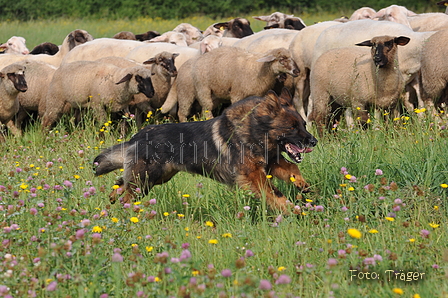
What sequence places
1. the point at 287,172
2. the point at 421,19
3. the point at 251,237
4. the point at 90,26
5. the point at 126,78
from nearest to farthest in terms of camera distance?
the point at 251,237 < the point at 287,172 < the point at 126,78 < the point at 421,19 < the point at 90,26

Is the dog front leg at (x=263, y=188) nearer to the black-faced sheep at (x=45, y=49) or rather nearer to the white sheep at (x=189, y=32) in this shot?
the black-faced sheep at (x=45, y=49)

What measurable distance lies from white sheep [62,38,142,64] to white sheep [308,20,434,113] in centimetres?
443

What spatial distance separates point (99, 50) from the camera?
12055 millimetres

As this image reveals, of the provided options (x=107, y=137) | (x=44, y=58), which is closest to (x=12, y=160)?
(x=107, y=137)

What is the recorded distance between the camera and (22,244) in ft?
12.3

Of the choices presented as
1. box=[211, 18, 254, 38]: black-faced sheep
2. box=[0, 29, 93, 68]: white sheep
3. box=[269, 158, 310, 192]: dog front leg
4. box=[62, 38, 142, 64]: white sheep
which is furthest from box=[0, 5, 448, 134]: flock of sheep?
box=[211, 18, 254, 38]: black-faced sheep

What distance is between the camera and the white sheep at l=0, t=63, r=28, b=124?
30.8 feet

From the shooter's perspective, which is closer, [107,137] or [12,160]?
[12,160]

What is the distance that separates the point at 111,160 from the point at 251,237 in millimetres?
1826

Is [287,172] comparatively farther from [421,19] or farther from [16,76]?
[421,19]

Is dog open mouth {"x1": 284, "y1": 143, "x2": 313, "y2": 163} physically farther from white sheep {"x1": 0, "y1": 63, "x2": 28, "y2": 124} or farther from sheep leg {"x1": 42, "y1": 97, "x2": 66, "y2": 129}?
sheep leg {"x1": 42, "y1": 97, "x2": 66, "y2": 129}

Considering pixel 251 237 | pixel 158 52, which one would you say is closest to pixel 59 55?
pixel 158 52

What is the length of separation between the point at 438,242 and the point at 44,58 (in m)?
10.7

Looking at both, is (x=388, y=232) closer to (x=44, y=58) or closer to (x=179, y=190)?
(x=179, y=190)
